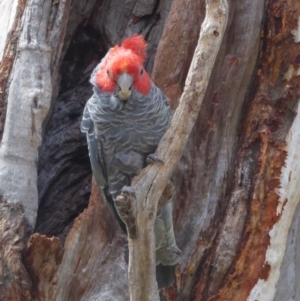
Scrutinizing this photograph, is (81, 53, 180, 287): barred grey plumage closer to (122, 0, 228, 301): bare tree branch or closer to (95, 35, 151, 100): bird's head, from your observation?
(95, 35, 151, 100): bird's head

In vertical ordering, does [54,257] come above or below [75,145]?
below

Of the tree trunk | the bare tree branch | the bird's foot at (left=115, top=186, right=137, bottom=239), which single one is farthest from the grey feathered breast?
the bird's foot at (left=115, top=186, right=137, bottom=239)

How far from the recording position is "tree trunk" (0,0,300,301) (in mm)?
2607

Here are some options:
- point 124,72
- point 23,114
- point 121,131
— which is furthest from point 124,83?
point 23,114

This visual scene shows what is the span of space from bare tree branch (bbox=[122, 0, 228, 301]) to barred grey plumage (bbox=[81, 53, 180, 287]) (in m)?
0.36

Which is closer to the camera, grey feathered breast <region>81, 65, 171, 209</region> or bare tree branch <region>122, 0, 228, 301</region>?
bare tree branch <region>122, 0, 228, 301</region>

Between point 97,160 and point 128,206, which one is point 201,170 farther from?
point 128,206

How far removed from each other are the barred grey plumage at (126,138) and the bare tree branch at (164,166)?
363 mm

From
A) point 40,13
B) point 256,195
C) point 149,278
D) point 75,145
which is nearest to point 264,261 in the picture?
point 256,195

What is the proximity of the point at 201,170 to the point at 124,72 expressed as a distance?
2.25 feet

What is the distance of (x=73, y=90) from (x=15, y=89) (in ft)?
2.29

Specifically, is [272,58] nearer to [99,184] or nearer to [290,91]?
[290,91]

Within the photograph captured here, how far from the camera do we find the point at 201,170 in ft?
9.36

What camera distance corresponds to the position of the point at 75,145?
3.41m
